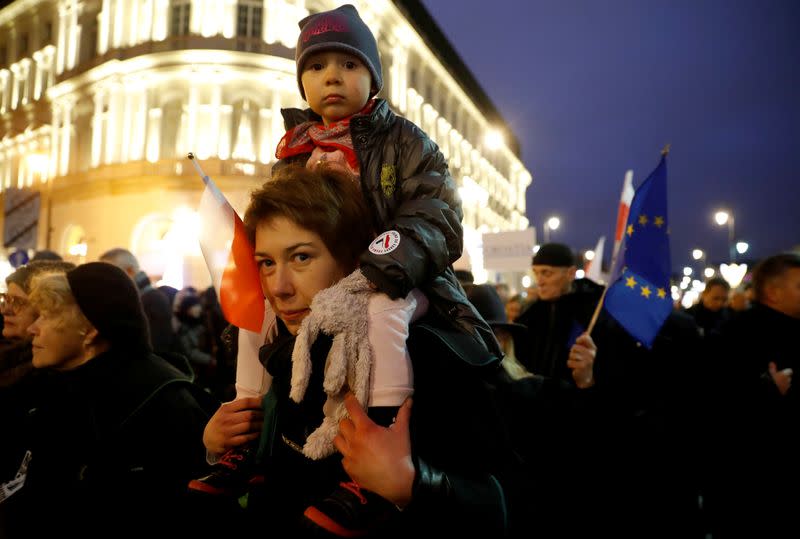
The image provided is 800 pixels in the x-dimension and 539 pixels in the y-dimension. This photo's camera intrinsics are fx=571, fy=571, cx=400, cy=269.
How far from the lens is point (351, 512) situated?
136cm

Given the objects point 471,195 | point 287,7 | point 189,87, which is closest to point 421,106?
point 471,195

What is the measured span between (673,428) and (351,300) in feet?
14.3

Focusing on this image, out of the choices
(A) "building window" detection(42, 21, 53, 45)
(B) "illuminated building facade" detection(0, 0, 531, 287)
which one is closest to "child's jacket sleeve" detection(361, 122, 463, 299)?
(B) "illuminated building facade" detection(0, 0, 531, 287)

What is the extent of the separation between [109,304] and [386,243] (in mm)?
1983

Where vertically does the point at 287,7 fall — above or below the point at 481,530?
above

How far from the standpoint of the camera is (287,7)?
26125mm

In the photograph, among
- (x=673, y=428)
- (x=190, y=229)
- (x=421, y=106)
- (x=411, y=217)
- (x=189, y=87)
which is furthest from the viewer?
(x=421, y=106)

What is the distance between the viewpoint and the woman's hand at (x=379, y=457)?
1345mm

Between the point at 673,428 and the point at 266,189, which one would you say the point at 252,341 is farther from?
the point at 673,428

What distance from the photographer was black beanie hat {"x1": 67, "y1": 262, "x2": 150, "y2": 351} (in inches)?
114

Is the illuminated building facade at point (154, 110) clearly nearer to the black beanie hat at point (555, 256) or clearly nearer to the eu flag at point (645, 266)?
the black beanie hat at point (555, 256)

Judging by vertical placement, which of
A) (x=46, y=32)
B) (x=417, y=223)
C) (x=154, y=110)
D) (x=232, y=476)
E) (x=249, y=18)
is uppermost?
(x=46, y=32)

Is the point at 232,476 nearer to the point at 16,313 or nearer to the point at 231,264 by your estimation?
the point at 231,264

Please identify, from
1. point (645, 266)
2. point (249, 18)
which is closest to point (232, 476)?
point (645, 266)
